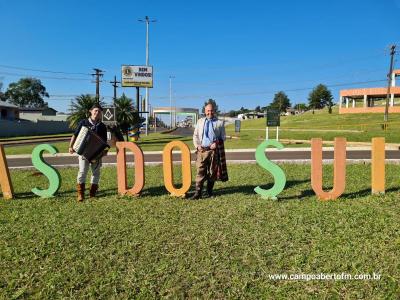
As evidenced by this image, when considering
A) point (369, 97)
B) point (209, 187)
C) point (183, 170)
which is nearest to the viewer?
point (183, 170)

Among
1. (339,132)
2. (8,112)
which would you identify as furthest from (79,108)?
(8,112)

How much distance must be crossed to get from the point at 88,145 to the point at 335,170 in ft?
13.6

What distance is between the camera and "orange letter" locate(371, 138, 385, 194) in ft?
19.5

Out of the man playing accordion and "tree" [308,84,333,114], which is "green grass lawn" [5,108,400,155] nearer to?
the man playing accordion

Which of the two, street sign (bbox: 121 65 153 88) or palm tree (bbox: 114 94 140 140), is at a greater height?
street sign (bbox: 121 65 153 88)

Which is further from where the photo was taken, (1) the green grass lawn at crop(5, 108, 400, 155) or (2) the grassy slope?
(2) the grassy slope

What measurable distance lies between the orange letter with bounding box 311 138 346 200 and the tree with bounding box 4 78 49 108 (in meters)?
105

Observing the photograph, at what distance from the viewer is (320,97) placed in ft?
313

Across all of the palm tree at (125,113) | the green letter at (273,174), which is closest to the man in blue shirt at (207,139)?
the green letter at (273,174)

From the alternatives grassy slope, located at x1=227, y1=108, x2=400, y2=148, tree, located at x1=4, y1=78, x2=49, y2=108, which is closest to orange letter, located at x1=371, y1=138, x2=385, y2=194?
grassy slope, located at x1=227, y1=108, x2=400, y2=148

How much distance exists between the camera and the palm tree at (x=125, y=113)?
1063 inches

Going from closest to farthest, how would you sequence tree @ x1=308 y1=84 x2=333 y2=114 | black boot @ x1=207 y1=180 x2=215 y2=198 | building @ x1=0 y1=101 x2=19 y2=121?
black boot @ x1=207 y1=180 x2=215 y2=198, building @ x1=0 y1=101 x2=19 y2=121, tree @ x1=308 y1=84 x2=333 y2=114

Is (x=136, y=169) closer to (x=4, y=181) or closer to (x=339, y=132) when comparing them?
(x=4, y=181)

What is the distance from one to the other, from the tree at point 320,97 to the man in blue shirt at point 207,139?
3730 inches
